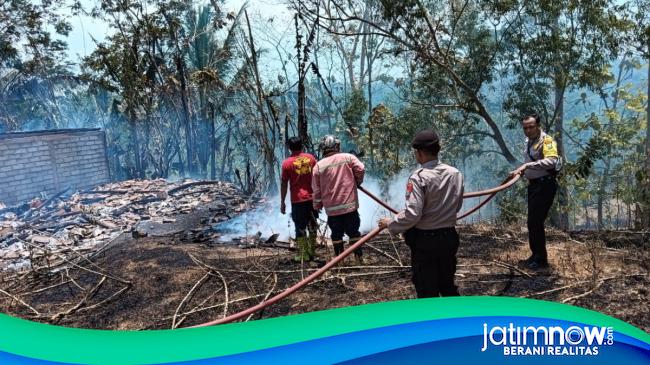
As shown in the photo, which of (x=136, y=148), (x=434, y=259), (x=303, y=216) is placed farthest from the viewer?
(x=136, y=148)

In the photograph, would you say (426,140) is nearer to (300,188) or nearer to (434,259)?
(434,259)

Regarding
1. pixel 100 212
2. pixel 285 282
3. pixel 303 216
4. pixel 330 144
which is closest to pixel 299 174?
pixel 303 216

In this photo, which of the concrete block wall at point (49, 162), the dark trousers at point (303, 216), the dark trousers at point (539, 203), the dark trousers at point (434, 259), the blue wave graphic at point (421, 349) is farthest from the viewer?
the concrete block wall at point (49, 162)

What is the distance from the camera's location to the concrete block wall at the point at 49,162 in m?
13.4

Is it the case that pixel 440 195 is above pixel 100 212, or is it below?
above

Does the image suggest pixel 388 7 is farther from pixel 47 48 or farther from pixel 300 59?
pixel 47 48

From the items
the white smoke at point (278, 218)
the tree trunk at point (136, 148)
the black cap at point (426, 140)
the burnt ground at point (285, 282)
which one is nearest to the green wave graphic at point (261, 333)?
the black cap at point (426, 140)

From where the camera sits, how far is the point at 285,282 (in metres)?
5.39

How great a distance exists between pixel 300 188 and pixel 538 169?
2.74 meters

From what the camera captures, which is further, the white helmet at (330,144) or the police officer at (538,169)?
the white helmet at (330,144)

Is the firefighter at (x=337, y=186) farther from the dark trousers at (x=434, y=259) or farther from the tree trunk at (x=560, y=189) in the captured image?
the tree trunk at (x=560, y=189)

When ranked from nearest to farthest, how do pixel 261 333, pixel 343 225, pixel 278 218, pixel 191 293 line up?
pixel 261 333, pixel 191 293, pixel 343 225, pixel 278 218

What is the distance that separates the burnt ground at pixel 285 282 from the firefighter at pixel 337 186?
0.49m

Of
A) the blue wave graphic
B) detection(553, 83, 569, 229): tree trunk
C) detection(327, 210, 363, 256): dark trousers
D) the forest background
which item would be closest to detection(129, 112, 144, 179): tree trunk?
the forest background
